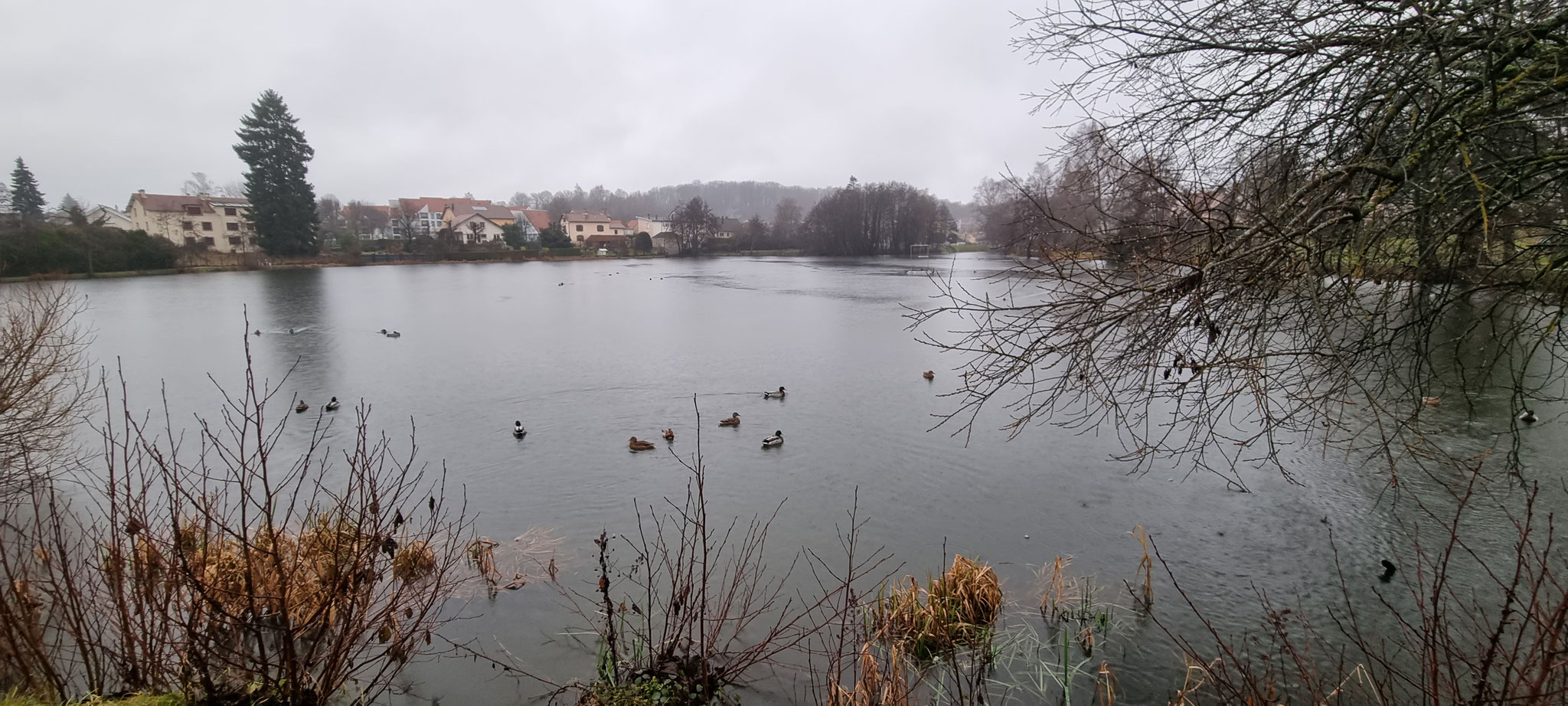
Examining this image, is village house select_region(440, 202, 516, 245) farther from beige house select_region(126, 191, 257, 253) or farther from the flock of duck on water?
the flock of duck on water

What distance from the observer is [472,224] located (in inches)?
2800

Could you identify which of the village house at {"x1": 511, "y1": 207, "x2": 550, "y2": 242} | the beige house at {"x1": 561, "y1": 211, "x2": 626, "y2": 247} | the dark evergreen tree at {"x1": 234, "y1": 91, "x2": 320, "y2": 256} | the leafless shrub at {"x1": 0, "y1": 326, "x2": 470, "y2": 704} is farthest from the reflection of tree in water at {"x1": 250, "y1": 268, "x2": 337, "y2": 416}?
the beige house at {"x1": 561, "y1": 211, "x2": 626, "y2": 247}

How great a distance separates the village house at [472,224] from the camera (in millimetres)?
67713

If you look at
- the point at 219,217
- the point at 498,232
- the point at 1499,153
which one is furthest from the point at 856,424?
the point at 498,232

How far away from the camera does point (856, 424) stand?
36.6 feet

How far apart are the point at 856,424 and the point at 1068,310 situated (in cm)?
729

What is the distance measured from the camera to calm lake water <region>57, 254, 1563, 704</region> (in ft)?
19.8

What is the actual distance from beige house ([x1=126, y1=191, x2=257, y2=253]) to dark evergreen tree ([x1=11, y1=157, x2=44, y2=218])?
484 centimetres

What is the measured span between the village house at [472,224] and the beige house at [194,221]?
14.8m

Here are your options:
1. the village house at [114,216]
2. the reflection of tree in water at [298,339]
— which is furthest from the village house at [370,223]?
the reflection of tree in water at [298,339]

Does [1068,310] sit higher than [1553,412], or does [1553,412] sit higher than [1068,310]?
[1068,310]

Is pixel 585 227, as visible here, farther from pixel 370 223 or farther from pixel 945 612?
pixel 945 612

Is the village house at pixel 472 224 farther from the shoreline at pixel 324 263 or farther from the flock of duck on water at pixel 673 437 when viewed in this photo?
the flock of duck on water at pixel 673 437

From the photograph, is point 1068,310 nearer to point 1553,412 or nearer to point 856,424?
point 856,424
